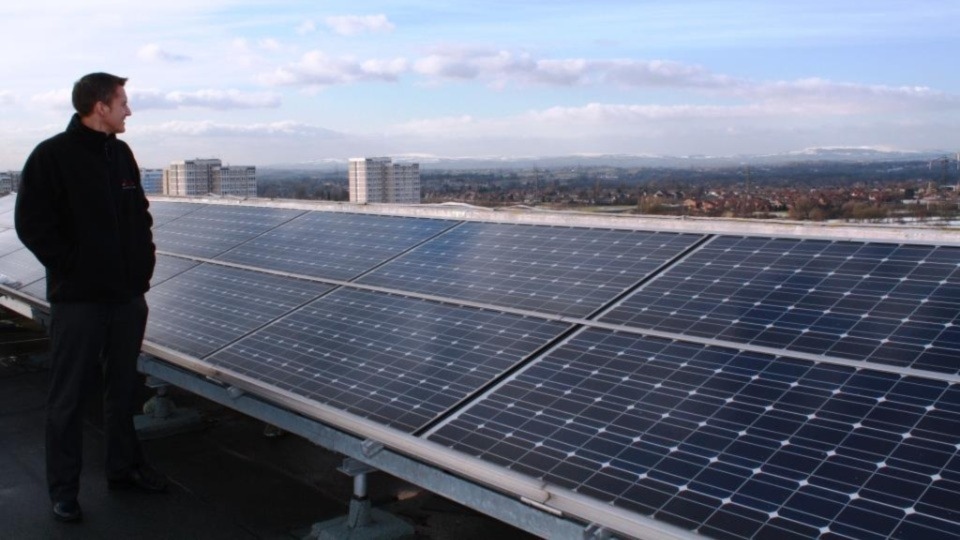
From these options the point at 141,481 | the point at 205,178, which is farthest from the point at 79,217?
the point at 205,178

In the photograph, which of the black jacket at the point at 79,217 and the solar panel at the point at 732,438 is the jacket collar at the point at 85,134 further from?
the solar panel at the point at 732,438

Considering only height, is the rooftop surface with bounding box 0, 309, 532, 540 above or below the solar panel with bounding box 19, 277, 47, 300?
below

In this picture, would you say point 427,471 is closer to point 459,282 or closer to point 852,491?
point 852,491

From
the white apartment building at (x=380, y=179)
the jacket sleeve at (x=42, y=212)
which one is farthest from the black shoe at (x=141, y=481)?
the white apartment building at (x=380, y=179)

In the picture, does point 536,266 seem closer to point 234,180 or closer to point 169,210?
point 169,210

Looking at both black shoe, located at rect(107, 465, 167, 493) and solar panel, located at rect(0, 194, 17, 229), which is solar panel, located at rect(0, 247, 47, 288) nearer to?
solar panel, located at rect(0, 194, 17, 229)

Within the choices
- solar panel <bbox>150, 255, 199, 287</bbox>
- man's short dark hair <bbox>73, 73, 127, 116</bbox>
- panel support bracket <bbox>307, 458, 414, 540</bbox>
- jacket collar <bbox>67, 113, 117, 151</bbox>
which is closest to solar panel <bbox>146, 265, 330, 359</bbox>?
solar panel <bbox>150, 255, 199, 287</bbox>

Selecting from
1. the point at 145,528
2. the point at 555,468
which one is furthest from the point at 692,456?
the point at 145,528
